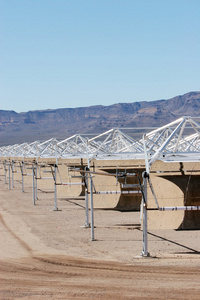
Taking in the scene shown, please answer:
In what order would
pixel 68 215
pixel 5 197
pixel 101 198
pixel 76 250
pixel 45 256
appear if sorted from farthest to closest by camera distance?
pixel 5 197 < pixel 101 198 < pixel 68 215 < pixel 76 250 < pixel 45 256

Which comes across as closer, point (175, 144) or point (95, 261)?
point (95, 261)

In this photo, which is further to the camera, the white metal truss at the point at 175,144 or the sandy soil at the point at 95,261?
the white metal truss at the point at 175,144

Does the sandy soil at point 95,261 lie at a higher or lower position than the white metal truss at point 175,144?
lower

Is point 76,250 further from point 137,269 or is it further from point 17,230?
Answer: point 17,230

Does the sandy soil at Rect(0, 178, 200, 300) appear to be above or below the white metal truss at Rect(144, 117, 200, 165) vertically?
below

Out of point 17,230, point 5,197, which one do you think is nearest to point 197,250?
point 17,230

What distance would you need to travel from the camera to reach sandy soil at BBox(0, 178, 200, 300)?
11.5 metres

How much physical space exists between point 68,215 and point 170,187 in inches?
268

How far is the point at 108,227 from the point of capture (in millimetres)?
21781

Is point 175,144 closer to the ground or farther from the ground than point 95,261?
farther from the ground

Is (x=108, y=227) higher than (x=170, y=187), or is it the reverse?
(x=170, y=187)

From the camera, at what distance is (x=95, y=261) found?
47.8ft

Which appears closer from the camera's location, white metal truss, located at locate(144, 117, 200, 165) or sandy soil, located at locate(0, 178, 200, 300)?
sandy soil, located at locate(0, 178, 200, 300)

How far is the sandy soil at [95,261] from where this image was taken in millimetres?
11461
